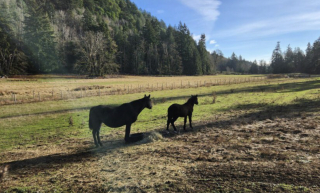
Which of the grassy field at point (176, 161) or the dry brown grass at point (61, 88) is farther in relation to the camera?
the dry brown grass at point (61, 88)

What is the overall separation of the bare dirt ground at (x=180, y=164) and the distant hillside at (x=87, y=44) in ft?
80.4

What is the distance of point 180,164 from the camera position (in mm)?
6012

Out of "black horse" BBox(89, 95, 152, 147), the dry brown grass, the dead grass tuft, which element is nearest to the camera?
"black horse" BBox(89, 95, 152, 147)

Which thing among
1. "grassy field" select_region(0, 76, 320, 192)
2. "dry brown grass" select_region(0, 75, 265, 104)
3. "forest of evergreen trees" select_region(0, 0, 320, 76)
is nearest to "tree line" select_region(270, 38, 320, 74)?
"forest of evergreen trees" select_region(0, 0, 320, 76)

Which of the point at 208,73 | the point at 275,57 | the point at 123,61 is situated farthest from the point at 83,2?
the point at 275,57

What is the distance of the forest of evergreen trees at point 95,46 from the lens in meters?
43.8

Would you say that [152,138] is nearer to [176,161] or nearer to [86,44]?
[176,161]

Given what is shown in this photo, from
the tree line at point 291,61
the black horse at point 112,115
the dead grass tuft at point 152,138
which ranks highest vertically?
the tree line at point 291,61

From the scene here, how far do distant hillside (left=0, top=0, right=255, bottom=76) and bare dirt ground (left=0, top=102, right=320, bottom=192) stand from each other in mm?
24510

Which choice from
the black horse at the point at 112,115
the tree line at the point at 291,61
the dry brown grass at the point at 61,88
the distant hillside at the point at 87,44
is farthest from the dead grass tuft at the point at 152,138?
the tree line at the point at 291,61

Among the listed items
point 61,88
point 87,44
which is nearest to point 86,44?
point 87,44

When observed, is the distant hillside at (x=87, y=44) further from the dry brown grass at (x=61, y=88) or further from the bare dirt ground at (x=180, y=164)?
the bare dirt ground at (x=180, y=164)

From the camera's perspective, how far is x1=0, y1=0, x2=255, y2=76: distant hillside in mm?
42312

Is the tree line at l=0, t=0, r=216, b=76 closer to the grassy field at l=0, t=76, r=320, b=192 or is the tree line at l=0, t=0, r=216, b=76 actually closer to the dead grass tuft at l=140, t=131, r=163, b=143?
the grassy field at l=0, t=76, r=320, b=192
